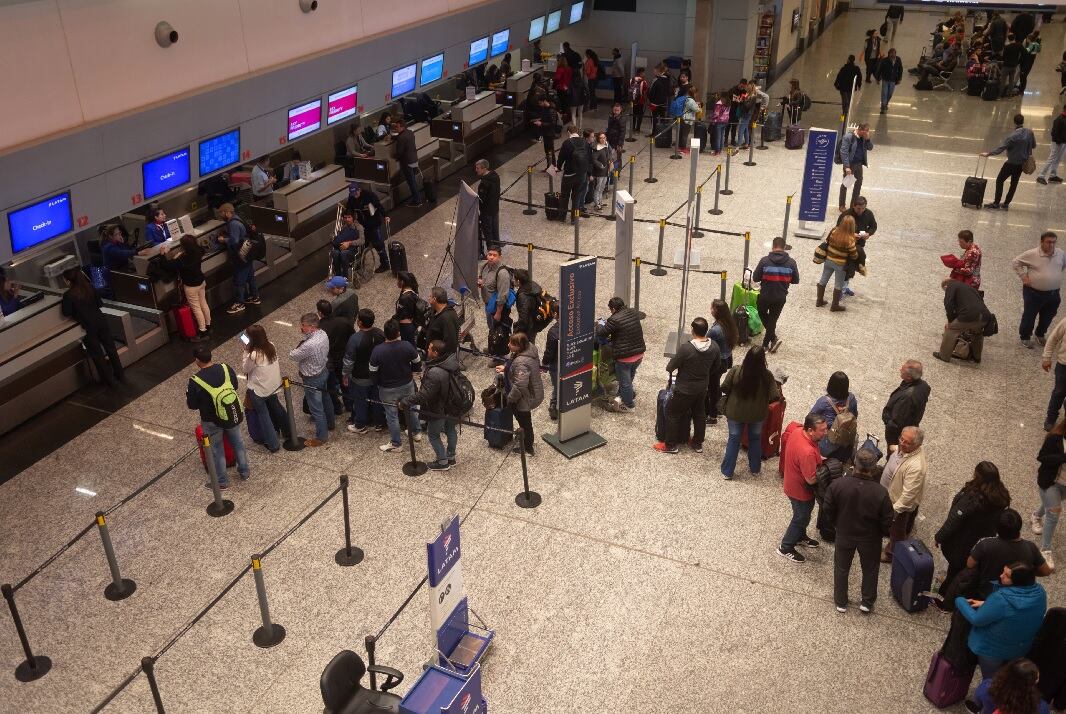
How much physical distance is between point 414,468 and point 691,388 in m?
2.90

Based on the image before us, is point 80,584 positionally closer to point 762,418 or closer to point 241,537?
point 241,537

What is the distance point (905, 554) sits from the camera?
7309mm

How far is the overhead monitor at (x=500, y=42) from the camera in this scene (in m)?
18.6

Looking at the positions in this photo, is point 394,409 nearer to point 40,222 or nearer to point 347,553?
point 347,553

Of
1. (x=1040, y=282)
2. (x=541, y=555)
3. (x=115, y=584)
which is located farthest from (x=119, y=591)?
(x=1040, y=282)

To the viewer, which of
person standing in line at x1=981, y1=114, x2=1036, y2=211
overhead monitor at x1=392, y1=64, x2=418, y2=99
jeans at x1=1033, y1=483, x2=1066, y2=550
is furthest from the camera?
person standing in line at x1=981, y1=114, x2=1036, y2=211

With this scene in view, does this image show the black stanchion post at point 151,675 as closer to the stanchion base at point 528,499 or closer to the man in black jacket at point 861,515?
the stanchion base at point 528,499

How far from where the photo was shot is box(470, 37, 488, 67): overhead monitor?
1773 cm

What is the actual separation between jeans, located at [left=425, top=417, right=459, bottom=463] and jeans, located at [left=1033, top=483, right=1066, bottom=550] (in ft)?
17.4

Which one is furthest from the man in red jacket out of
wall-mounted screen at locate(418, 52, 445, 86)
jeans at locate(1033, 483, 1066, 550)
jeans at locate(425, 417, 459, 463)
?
wall-mounted screen at locate(418, 52, 445, 86)

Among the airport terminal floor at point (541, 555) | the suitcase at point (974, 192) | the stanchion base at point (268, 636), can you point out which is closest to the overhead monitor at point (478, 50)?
the airport terminal floor at point (541, 555)

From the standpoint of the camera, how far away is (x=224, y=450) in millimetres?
9250

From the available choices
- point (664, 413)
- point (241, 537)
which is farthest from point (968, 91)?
point (241, 537)

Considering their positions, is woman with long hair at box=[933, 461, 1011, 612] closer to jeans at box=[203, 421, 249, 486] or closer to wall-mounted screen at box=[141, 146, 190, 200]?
jeans at box=[203, 421, 249, 486]
